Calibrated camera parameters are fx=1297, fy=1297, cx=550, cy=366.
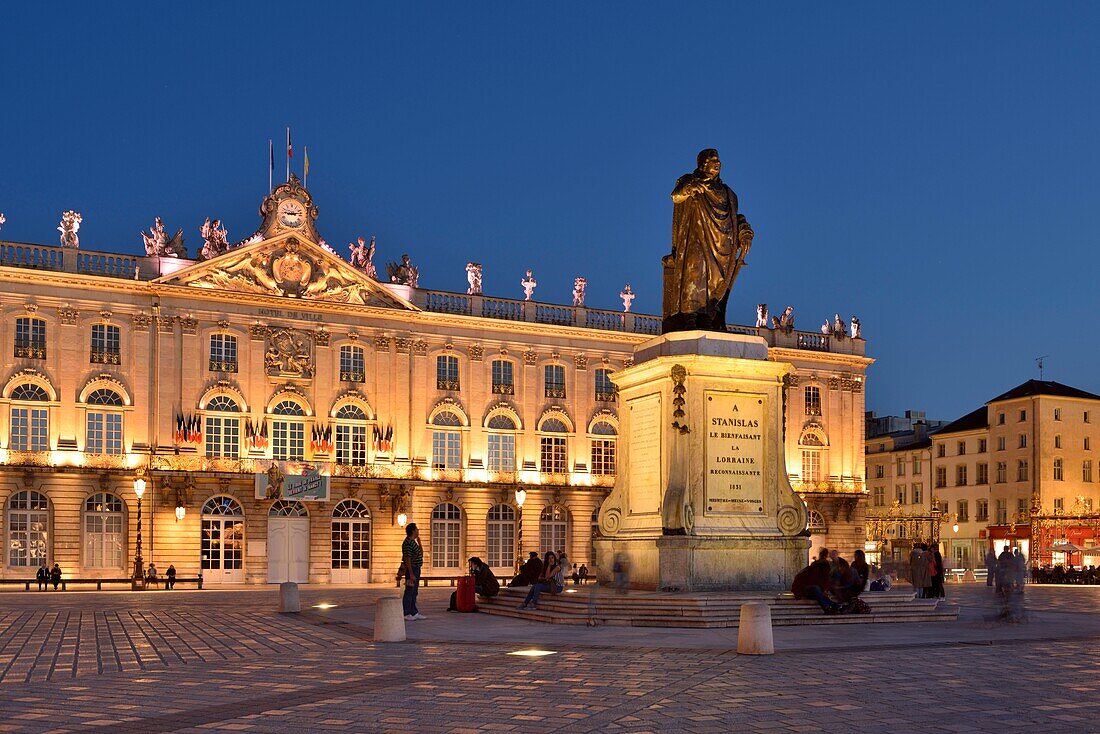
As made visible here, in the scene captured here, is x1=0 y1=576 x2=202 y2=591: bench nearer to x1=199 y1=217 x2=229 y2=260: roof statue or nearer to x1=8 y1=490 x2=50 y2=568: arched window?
x1=8 y1=490 x2=50 y2=568: arched window

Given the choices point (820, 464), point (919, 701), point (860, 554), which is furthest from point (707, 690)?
point (820, 464)

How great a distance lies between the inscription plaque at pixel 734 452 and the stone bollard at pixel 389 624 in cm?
474

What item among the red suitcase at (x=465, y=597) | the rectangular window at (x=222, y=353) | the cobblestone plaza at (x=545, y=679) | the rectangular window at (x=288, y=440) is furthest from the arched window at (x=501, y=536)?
the cobblestone plaza at (x=545, y=679)

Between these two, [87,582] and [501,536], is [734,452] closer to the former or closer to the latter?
[87,582]

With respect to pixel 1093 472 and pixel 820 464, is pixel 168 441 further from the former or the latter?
pixel 1093 472

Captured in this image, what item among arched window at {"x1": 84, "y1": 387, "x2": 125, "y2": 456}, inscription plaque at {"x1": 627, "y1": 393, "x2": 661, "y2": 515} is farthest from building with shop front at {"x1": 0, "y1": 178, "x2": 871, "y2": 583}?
inscription plaque at {"x1": 627, "y1": 393, "x2": 661, "y2": 515}

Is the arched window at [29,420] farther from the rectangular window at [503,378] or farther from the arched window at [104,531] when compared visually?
the rectangular window at [503,378]

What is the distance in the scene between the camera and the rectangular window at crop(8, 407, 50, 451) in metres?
44.0

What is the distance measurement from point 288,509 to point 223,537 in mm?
2603

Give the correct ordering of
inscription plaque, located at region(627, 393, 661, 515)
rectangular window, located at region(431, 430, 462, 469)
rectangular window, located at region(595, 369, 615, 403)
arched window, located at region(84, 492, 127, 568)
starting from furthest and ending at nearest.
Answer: rectangular window, located at region(595, 369, 615, 403) < rectangular window, located at region(431, 430, 462, 469) < arched window, located at region(84, 492, 127, 568) < inscription plaque, located at region(627, 393, 661, 515)

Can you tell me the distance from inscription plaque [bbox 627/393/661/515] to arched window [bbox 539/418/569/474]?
33813 millimetres

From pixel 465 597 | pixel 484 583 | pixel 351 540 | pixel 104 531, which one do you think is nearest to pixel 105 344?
pixel 104 531

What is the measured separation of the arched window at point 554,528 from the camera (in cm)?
5294

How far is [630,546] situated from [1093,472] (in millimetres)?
55093
